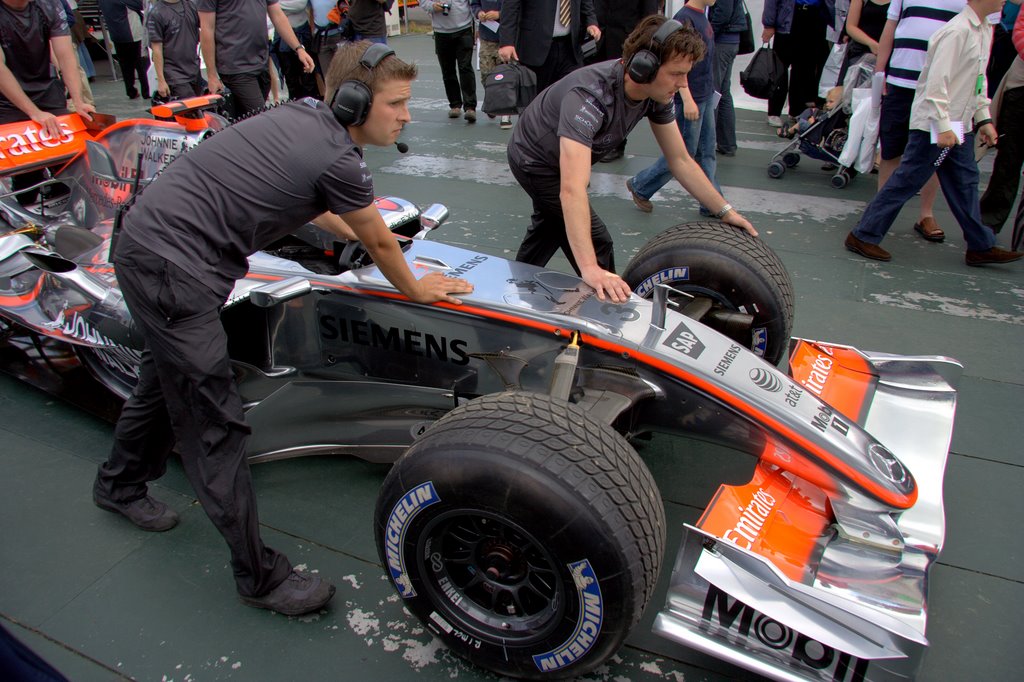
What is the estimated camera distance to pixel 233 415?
241cm

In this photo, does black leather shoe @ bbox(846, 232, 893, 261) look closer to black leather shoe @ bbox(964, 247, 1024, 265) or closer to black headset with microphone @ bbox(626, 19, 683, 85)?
black leather shoe @ bbox(964, 247, 1024, 265)

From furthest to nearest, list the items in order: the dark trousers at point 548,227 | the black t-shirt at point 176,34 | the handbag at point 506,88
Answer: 1. the black t-shirt at point 176,34
2. the handbag at point 506,88
3. the dark trousers at point 548,227

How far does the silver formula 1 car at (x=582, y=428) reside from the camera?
2.05m

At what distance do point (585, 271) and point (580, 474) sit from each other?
1168mm

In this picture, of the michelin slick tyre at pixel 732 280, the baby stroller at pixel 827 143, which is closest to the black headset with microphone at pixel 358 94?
the michelin slick tyre at pixel 732 280

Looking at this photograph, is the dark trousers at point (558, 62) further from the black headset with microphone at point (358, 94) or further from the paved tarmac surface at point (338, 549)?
the black headset with microphone at point (358, 94)

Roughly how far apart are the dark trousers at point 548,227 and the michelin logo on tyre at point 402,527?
173cm

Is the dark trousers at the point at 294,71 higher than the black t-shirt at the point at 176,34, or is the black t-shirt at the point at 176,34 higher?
the black t-shirt at the point at 176,34

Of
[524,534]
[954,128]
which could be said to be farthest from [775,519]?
[954,128]

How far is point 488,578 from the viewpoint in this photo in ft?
7.57

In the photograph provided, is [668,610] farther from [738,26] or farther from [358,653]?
[738,26]

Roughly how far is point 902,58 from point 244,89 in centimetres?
544

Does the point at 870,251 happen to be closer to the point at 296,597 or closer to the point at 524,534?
the point at 524,534

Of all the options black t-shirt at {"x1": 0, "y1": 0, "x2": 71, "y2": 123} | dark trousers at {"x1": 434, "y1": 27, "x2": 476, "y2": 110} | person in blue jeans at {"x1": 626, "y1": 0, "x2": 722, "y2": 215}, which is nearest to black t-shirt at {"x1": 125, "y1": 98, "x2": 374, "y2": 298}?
black t-shirt at {"x1": 0, "y1": 0, "x2": 71, "y2": 123}
